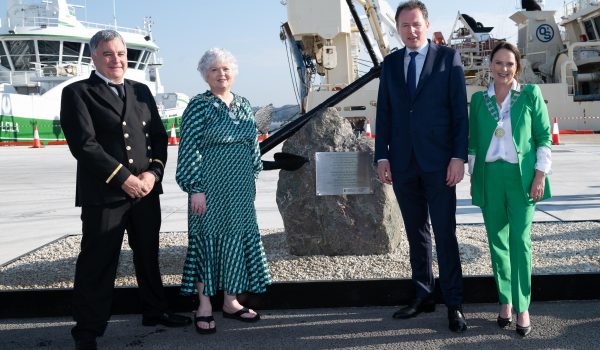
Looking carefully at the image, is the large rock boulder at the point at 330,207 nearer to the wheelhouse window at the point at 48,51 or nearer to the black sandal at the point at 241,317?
the black sandal at the point at 241,317

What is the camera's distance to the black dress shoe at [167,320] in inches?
123

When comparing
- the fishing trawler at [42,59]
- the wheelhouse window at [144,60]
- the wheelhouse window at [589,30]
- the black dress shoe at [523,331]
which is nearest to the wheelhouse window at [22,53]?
the fishing trawler at [42,59]

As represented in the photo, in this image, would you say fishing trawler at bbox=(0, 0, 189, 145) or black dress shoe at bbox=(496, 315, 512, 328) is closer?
black dress shoe at bbox=(496, 315, 512, 328)

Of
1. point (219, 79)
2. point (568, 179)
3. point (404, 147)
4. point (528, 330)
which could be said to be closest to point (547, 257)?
point (528, 330)

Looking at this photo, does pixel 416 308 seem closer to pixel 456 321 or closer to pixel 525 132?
pixel 456 321

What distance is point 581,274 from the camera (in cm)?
334

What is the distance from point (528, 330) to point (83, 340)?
7.30 feet

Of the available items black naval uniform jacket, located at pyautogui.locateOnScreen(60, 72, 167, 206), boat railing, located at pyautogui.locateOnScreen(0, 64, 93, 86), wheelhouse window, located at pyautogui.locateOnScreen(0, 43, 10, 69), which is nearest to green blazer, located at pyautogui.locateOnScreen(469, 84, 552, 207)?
black naval uniform jacket, located at pyautogui.locateOnScreen(60, 72, 167, 206)

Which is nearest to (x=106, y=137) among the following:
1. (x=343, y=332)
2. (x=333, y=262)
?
(x=343, y=332)

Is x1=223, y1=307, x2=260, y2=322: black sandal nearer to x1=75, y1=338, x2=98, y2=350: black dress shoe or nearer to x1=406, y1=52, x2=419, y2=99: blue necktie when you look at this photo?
x1=75, y1=338, x2=98, y2=350: black dress shoe

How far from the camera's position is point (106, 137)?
9.23 ft

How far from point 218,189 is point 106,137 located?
63 cm

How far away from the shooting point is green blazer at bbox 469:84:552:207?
2826mm

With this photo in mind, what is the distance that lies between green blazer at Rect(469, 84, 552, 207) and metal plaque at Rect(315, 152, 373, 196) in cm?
120
